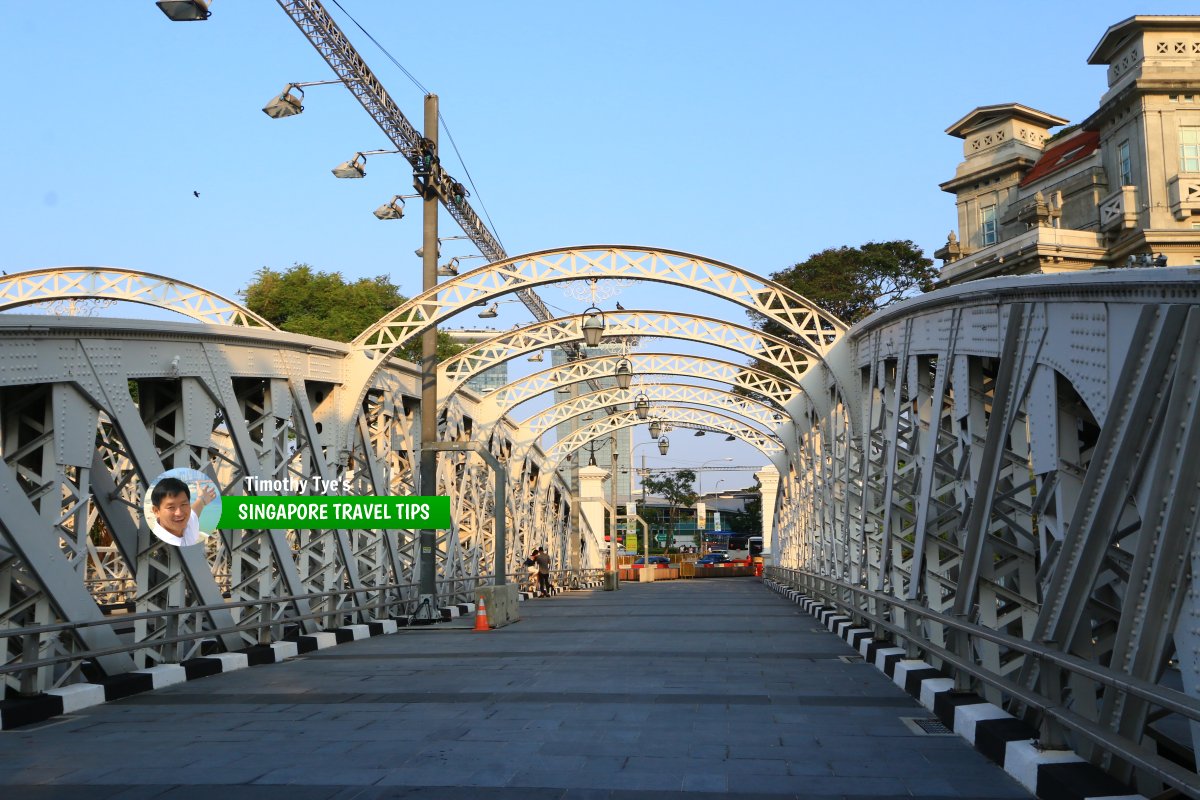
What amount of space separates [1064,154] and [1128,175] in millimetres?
4979

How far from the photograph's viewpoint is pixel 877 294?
156ft

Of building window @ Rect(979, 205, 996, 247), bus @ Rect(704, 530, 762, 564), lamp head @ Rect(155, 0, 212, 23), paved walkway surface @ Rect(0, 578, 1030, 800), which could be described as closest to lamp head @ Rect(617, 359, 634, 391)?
paved walkway surface @ Rect(0, 578, 1030, 800)

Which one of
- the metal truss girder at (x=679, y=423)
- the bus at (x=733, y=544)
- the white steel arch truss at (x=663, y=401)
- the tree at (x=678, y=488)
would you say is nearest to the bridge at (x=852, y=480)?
the white steel arch truss at (x=663, y=401)

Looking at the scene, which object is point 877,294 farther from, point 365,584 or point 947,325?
point 947,325

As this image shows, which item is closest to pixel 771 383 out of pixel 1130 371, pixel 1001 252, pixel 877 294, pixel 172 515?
pixel 1001 252

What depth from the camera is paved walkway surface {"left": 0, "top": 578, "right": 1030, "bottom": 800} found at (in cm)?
729

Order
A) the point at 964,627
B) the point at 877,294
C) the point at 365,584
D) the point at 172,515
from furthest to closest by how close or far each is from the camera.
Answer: the point at 877,294 → the point at 365,584 → the point at 172,515 → the point at 964,627

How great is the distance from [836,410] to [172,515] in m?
14.3

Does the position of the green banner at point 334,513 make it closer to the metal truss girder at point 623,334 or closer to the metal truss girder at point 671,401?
the metal truss girder at point 623,334

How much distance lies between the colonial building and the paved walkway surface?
60.4ft

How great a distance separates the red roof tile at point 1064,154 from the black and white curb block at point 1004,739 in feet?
81.8

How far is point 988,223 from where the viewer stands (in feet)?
129

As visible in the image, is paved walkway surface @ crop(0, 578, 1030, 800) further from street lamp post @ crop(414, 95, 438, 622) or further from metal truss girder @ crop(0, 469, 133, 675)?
street lamp post @ crop(414, 95, 438, 622)

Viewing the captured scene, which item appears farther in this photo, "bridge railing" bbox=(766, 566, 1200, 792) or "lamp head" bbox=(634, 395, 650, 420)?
"lamp head" bbox=(634, 395, 650, 420)
